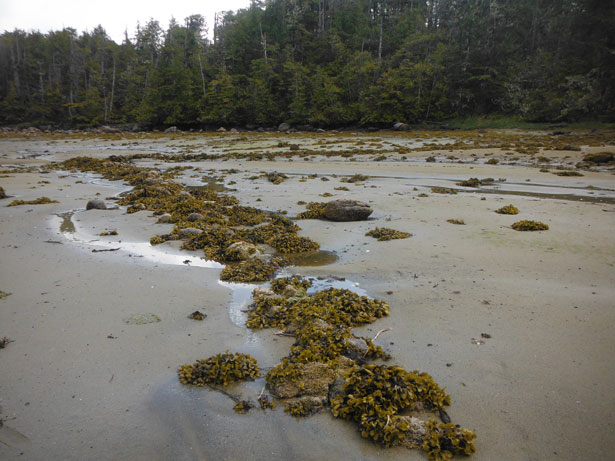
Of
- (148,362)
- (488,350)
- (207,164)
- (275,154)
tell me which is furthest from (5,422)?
(275,154)

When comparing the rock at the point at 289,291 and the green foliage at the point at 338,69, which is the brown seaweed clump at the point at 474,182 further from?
the green foliage at the point at 338,69

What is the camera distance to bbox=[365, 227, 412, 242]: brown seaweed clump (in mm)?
5523

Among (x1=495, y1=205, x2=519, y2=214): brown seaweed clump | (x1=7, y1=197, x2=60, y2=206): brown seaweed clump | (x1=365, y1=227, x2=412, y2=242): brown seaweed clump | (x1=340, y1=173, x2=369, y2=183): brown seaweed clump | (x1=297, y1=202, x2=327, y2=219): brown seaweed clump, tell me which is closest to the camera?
(x1=365, y1=227, x2=412, y2=242): brown seaweed clump

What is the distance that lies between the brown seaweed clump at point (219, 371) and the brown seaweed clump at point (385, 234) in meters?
3.44

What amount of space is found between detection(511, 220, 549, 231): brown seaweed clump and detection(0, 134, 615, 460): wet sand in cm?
17

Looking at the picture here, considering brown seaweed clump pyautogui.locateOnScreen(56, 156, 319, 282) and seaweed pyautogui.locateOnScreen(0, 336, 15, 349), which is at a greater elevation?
brown seaweed clump pyautogui.locateOnScreen(56, 156, 319, 282)

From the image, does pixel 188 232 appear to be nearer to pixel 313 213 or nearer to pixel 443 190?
pixel 313 213

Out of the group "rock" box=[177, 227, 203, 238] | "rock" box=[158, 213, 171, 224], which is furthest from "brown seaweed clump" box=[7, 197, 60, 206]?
"rock" box=[177, 227, 203, 238]

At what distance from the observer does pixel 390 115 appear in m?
37.9

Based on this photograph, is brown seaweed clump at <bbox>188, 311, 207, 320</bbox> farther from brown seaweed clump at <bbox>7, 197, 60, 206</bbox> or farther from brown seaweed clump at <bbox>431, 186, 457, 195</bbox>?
brown seaweed clump at <bbox>431, 186, 457, 195</bbox>

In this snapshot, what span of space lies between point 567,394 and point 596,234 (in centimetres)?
429

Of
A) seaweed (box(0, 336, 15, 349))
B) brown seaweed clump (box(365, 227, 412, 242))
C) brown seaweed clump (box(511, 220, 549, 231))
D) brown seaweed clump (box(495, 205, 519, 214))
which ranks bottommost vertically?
seaweed (box(0, 336, 15, 349))

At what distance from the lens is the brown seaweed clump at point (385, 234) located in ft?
18.1

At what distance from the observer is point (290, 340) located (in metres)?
2.96
